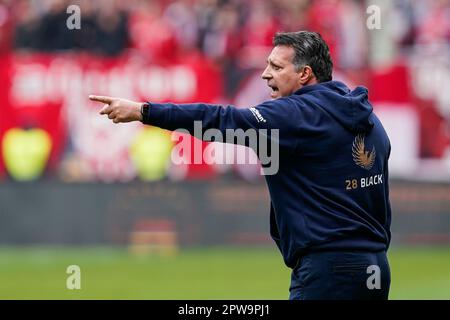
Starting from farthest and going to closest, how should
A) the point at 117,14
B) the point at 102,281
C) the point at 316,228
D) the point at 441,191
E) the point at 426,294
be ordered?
the point at 117,14 < the point at 441,191 < the point at 102,281 < the point at 426,294 < the point at 316,228

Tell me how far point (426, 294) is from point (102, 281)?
3.90m

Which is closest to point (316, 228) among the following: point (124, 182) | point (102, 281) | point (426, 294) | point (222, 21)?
point (426, 294)

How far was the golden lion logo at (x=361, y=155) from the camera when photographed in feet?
23.0

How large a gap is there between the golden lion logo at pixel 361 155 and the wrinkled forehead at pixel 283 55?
61 centimetres

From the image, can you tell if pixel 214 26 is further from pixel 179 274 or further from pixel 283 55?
pixel 283 55

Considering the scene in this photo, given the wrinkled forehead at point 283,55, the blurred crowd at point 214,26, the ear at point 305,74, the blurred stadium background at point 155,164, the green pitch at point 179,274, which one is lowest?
the green pitch at point 179,274

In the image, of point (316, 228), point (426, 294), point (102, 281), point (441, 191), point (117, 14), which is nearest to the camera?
point (316, 228)

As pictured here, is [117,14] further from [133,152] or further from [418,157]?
[418,157]

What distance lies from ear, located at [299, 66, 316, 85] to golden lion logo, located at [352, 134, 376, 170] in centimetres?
45

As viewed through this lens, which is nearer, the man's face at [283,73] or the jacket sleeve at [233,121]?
the jacket sleeve at [233,121]

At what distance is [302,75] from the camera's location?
7.08 metres

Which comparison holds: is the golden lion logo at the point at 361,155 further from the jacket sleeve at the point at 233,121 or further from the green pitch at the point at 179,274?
the green pitch at the point at 179,274

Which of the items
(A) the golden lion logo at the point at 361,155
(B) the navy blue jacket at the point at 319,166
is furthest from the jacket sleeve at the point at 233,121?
(A) the golden lion logo at the point at 361,155

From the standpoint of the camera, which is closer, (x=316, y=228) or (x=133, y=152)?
(x=316, y=228)
